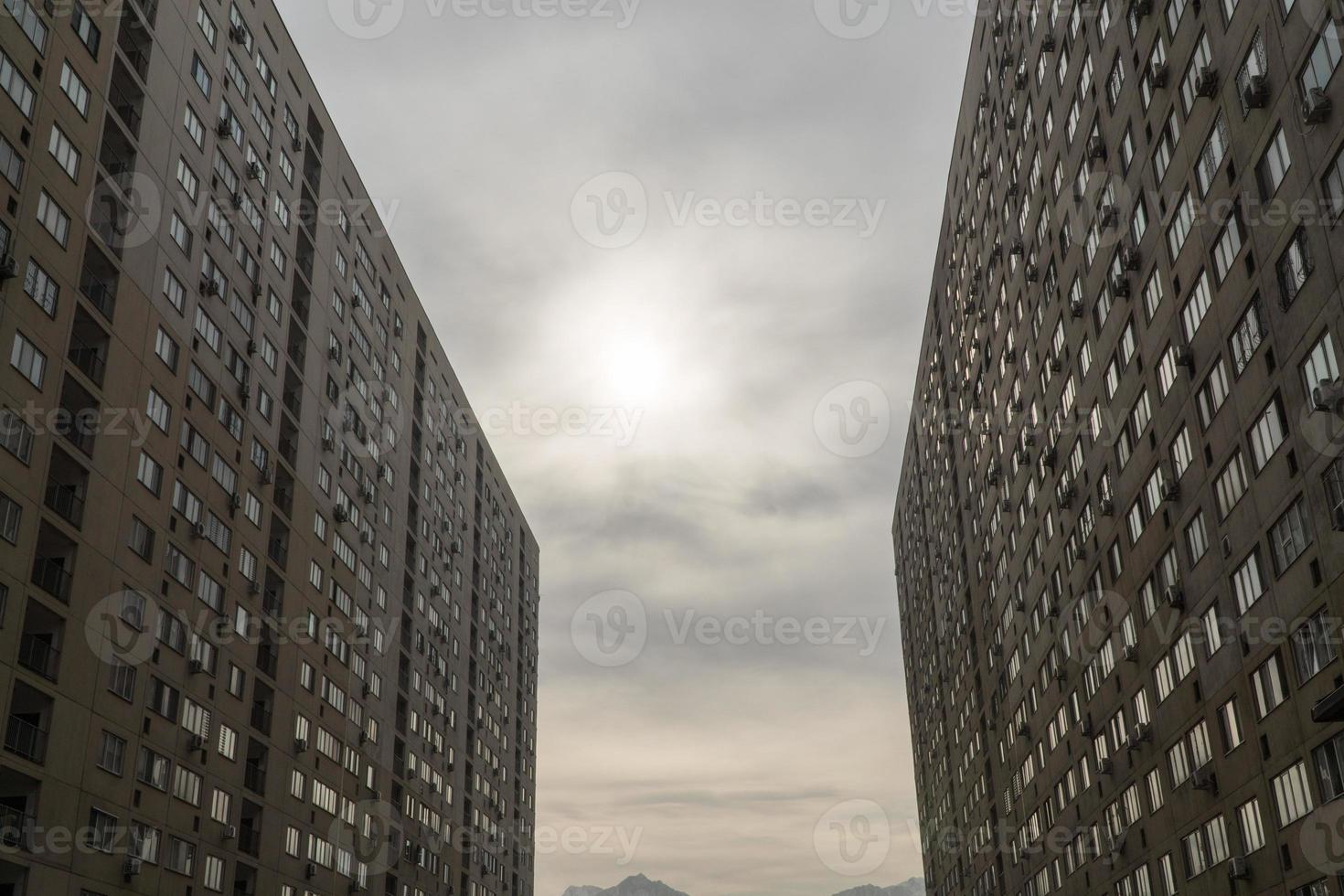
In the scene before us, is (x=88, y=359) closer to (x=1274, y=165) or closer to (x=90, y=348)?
(x=90, y=348)

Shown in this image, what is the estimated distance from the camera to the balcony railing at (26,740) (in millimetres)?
41131

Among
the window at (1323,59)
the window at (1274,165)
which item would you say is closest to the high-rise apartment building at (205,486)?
the window at (1274,165)

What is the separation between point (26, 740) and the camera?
138ft

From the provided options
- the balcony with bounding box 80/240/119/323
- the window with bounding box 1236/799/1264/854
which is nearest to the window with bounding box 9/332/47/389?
the balcony with bounding box 80/240/119/323

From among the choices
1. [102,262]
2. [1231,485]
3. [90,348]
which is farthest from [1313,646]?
[102,262]

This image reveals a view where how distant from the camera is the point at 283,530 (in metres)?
68.6

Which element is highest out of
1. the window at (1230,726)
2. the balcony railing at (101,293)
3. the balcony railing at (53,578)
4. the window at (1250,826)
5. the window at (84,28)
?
the window at (84,28)

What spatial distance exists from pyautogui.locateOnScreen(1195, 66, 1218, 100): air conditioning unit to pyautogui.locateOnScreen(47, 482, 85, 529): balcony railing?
4200cm

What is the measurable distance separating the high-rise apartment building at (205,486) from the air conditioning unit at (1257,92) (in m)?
40.1

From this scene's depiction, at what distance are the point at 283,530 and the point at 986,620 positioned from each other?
1836 inches

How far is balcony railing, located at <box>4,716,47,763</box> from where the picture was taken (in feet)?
135

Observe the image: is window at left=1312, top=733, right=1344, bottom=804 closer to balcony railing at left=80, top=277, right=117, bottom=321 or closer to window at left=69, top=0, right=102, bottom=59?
balcony railing at left=80, top=277, right=117, bottom=321

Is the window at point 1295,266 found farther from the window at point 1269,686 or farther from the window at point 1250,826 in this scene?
the window at point 1250,826

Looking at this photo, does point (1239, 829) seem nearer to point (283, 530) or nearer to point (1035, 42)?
point (1035, 42)
